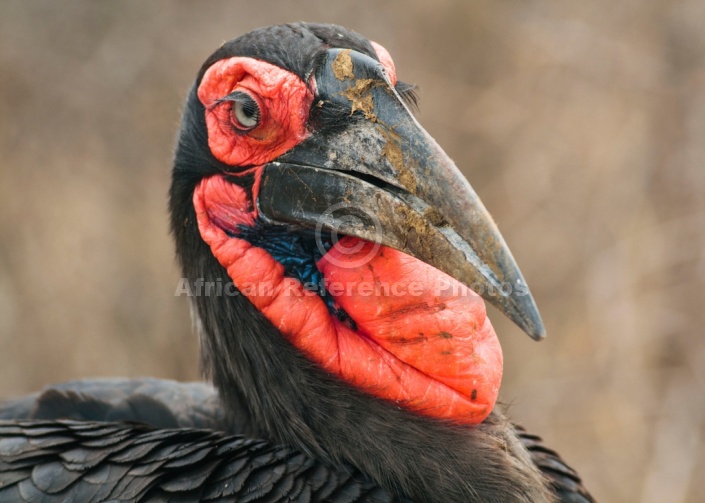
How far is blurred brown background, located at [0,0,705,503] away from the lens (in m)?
6.10

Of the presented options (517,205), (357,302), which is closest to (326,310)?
(357,302)

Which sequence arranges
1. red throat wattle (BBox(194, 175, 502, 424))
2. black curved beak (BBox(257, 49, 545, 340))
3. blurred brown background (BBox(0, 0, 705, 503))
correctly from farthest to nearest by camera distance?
blurred brown background (BBox(0, 0, 705, 503)) → red throat wattle (BBox(194, 175, 502, 424)) → black curved beak (BBox(257, 49, 545, 340))

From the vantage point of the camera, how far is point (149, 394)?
2930 mm

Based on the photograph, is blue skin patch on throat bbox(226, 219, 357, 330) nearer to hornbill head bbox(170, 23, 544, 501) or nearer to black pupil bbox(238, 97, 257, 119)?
hornbill head bbox(170, 23, 544, 501)

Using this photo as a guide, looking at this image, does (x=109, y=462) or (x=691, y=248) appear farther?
(x=691, y=248)

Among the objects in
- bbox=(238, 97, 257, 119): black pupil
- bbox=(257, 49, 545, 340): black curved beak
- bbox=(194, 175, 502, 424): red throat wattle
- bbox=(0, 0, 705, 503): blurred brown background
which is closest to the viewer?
bbox=(257, 49, 545, 340): black curved beak

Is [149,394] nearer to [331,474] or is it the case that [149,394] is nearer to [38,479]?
[38,479]

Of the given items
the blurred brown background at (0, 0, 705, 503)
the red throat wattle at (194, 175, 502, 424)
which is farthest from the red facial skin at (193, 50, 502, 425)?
the blurred brown background at (0, 0, 705, 503)

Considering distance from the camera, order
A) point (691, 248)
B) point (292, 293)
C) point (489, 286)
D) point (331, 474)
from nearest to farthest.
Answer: point (489, 286) → point (331, 474) → point (292, 293) → point (691, 248)

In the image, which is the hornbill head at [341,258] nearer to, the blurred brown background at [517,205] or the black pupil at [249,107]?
the black pupil at [249,107]

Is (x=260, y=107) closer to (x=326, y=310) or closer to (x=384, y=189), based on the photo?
(x=384, y=189)

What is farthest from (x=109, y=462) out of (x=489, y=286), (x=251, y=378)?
(x=489, y=286)

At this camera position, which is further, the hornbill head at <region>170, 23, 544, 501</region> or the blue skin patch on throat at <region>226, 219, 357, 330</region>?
the blue skin patch on throat at <region>226, 219, 357, 330</region>

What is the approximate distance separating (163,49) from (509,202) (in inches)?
125
